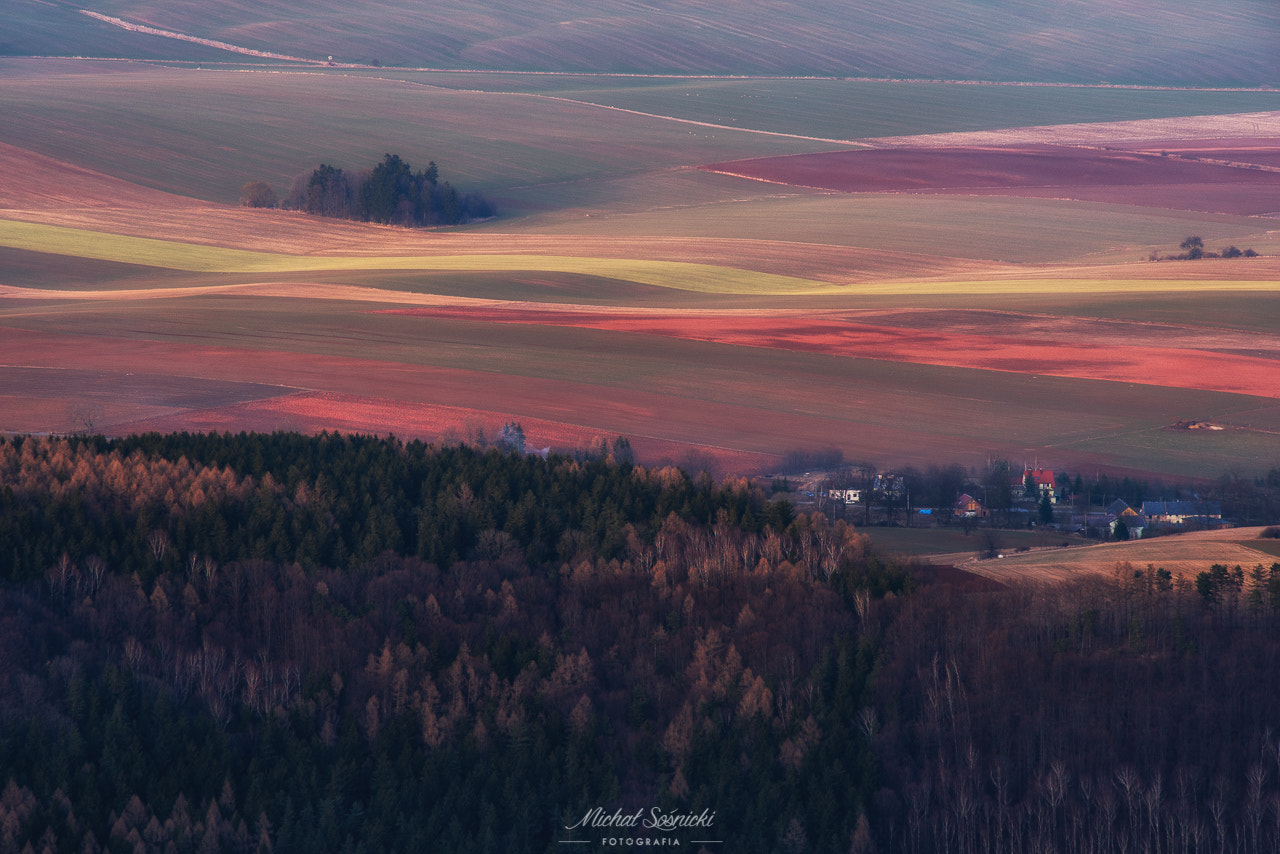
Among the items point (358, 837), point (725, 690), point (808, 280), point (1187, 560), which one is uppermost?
point (808, 280)

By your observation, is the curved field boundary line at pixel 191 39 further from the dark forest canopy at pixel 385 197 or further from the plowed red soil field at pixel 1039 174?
the plowed red soil field at pixel 1039 174

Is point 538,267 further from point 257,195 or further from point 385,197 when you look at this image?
point 257,195

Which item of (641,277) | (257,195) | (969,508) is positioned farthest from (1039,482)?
(257,195)

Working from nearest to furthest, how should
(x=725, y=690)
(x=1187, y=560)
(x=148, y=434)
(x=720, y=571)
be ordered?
(x=725, y=690), (x=1187, y=560), (x=720, y=571), (x=148, y=434)

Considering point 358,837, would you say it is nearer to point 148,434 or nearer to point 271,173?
point 148,434

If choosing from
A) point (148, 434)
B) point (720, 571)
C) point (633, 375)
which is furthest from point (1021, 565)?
point (148, 434)

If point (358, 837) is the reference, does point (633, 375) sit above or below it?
above

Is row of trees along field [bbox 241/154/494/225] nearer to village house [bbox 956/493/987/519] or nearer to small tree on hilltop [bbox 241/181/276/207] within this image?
small tree on hilltop [bbox 241/181/276/207]

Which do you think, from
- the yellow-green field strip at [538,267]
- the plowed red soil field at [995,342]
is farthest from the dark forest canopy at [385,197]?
the plowed red soil field at [995,342]
